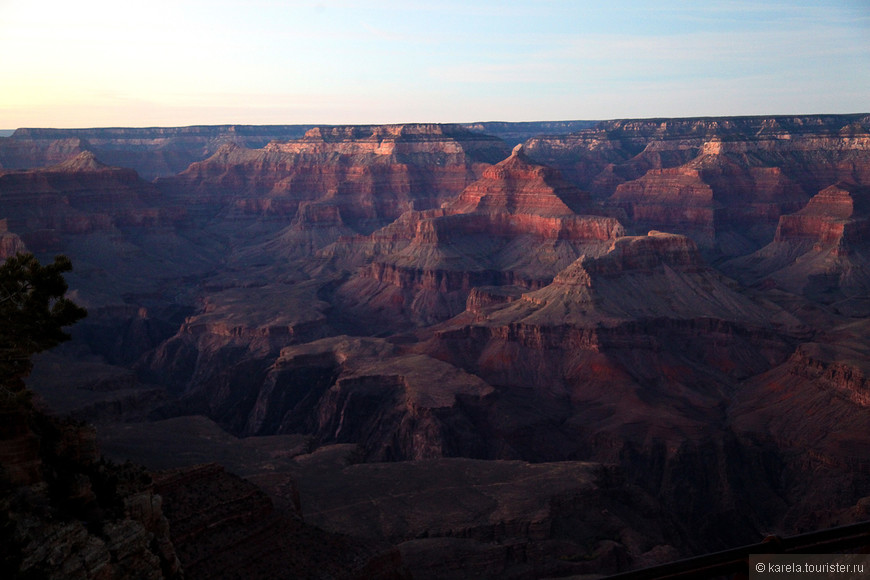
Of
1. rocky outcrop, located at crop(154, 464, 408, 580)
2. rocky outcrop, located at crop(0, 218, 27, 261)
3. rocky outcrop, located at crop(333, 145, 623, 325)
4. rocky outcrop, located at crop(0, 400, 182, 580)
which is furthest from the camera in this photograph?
rocky outcrop, located at crop(333, 145, 623, 325)

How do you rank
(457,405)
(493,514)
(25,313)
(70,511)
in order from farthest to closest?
(457,405) → (493,514) → (25,313) → (70,511)

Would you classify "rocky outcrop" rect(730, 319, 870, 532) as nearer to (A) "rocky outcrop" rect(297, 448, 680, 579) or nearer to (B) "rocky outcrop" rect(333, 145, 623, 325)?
(A) "rocky outcrop" rect(297, 448, 680, 579)

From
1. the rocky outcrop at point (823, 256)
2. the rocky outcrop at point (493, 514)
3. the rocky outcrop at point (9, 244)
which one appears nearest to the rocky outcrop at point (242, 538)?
the rocky outcrop at point (493, 514)

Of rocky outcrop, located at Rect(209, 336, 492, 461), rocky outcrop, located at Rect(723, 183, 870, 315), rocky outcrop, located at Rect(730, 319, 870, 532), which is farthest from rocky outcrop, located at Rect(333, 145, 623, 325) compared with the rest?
rocky outcrop, located at Rect(730, 319, 870, 532)

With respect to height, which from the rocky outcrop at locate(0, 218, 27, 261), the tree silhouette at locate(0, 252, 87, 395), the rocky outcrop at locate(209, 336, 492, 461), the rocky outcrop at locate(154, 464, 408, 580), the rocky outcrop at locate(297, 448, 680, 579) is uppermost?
the tree silhouette at locate(0, 252, 87, 395)

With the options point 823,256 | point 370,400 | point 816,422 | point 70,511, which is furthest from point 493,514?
point 823,256

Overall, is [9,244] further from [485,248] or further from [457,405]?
[457,405]

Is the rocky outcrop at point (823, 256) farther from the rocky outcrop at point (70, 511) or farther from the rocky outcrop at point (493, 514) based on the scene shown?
the rocky outcrop at point (70, 511)
